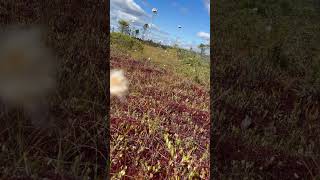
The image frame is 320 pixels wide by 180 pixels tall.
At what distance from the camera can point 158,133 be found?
4500 mm

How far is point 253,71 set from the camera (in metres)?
6.89

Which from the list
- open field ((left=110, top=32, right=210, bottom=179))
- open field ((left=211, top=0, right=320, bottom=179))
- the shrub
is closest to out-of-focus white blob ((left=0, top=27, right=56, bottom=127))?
open field ((left=110, top=32, right=210, bottom=179))

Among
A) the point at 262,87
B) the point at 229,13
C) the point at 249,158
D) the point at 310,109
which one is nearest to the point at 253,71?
the point at 262,87

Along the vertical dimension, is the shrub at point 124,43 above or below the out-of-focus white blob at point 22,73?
above

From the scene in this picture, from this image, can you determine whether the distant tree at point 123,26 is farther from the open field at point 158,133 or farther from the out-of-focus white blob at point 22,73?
the out-of-focus white blob at point 22,73

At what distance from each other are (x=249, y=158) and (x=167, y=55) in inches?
312

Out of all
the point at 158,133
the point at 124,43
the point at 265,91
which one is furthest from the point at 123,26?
the point at 158,133

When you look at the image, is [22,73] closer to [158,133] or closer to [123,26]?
[158,133]

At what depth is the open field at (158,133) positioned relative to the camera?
12.8ft

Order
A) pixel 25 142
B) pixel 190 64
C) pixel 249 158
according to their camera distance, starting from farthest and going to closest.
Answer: pixel 190 64 → pixel 249 158 → pixel 25 142

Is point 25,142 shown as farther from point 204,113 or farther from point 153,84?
point 153,84

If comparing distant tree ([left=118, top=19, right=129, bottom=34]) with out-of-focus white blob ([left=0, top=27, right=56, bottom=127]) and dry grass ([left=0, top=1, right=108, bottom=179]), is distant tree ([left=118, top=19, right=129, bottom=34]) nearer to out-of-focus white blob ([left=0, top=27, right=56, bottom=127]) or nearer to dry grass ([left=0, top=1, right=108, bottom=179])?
dry grass ([left=0, top=1, right=108, bottom=179])

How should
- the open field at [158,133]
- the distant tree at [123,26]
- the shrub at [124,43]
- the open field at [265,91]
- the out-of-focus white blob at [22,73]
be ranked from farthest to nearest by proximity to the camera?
1. the distant tree at [123,26]
2. the shrub at [124,43]
3. the open field at [265,91]
4. the open field at [158,133]
5. the out-of-focus white blob at [22,73]

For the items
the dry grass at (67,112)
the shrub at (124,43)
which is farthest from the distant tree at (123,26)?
the dry grass at (67,112)
